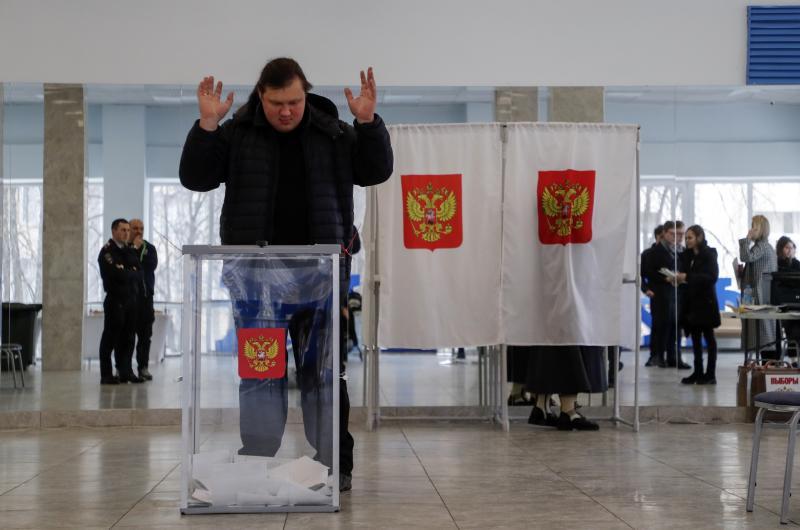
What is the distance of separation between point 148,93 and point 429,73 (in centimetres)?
172

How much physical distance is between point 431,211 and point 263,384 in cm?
273

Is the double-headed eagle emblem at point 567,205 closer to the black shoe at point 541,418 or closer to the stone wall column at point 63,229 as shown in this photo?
the black shoe at point 541,418

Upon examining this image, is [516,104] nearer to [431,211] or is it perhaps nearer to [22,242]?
[431,211]

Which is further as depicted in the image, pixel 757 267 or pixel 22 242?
pixel 757 267

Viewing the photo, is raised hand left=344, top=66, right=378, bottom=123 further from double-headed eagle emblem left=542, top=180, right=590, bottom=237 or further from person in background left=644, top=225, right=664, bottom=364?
person in background left=644, top=225, right=664, bottom=364

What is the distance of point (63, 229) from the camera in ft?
21.0

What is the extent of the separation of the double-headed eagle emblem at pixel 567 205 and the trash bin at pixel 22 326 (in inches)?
125

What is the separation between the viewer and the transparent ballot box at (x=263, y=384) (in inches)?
135

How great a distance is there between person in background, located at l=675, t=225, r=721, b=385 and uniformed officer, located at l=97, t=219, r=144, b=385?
134 inches

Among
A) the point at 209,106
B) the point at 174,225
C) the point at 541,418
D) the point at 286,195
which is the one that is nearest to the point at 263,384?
the point at 286,195

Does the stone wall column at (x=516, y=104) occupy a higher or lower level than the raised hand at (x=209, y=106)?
higher

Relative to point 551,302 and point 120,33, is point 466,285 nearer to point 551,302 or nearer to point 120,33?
point 551,302

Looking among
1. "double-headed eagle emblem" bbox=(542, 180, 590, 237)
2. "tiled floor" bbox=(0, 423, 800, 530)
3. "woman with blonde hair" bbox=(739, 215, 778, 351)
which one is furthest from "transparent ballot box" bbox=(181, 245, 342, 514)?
"woman with blonde hair" bbox=(739, 215, 778, 351)

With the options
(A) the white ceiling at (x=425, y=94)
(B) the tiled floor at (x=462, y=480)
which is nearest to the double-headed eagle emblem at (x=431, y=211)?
(A) the white ceiling at (x=425, y=94)
